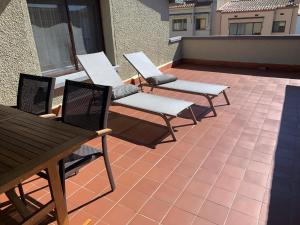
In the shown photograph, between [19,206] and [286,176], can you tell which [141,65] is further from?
[19,206]

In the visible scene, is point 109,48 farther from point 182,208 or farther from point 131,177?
point 182,208

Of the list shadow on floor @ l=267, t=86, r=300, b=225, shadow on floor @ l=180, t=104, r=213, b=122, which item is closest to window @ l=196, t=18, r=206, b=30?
shadow on floor @ l=180, t=104, r=213, b=122

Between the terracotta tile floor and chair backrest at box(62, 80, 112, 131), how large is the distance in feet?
2.46

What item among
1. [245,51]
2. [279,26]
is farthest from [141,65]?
[279,26]

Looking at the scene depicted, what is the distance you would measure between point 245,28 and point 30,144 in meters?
23.1

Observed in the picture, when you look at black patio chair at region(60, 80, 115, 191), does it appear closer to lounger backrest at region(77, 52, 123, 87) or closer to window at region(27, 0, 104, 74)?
lounger backrest at region(77, 52, 123, 87)

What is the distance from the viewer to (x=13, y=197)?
2064 mm

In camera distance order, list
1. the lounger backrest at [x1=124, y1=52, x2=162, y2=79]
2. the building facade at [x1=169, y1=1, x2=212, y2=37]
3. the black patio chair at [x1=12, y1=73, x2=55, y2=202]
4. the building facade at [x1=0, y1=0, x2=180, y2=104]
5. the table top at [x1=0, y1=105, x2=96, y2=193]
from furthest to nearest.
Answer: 1. the building facade at [x1=169, y1=1, x2=212, y2=37]
2. the lounger backrest at [x1=124, y1=52, x2=162, y2=79]
3. the building facade at [x1=0, y1=0, x2=180, y2=104]
4. the black patio chair at [x1=12, y1=73, x2=55, y2=202]
5. the table top at [x1=0, y1=105, x2=96, y2=193]

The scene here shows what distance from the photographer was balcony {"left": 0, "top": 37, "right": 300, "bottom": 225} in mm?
2271

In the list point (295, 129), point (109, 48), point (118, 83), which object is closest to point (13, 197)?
point (118, 83)

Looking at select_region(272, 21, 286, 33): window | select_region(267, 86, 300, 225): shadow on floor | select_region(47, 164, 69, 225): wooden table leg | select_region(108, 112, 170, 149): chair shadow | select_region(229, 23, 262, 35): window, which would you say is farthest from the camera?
select_region(229, 23, 262, 35): window

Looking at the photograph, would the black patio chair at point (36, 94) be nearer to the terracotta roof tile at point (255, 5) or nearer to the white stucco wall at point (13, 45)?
the white stucco wall at point (13, 45)

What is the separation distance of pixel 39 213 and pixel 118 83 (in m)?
3.17

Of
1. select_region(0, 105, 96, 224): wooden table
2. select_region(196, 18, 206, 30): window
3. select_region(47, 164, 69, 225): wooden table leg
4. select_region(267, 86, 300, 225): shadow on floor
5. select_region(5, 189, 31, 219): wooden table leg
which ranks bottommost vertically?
select_region(267, 86, 300, 225): shadow on floor
